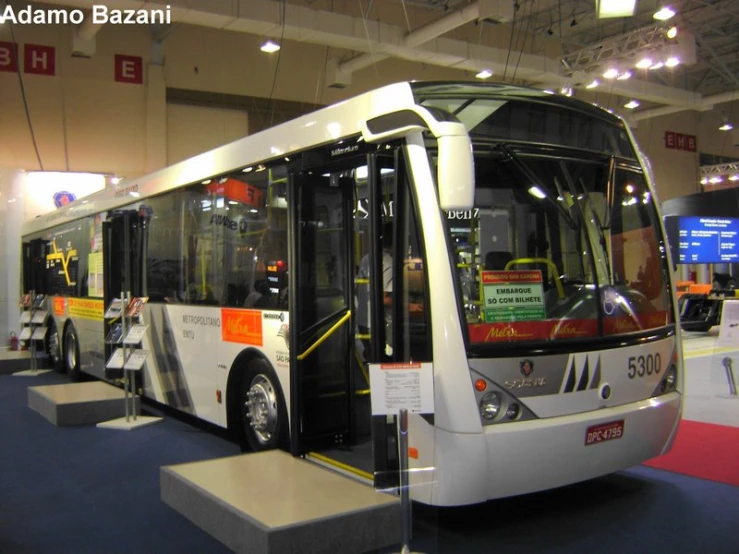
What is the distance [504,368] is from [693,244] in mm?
14848

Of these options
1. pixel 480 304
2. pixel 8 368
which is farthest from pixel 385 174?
pixel 8 368

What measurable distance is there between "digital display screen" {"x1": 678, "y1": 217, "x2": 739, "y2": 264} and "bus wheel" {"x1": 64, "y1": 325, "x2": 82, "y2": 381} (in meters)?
13.3

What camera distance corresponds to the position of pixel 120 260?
8945 mm

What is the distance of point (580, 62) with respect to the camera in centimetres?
1661

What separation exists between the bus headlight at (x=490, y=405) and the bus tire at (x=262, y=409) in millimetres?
1992

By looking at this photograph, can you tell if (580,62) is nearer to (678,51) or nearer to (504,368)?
(678,51)

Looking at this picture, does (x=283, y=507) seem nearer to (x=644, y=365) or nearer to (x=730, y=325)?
(x=644, y=365)

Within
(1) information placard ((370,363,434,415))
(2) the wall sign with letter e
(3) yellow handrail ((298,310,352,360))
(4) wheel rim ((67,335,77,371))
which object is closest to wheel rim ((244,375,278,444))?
(3) yellow handrail ((298,310,352,360))

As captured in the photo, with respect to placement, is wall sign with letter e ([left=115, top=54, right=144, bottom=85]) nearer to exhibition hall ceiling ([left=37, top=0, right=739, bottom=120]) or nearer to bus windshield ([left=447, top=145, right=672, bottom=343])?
exhibition hall ceiling ([left=37, top=0, right=739, bottom=120])

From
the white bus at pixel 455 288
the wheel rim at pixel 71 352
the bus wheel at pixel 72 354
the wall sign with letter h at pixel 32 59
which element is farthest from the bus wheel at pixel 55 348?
the white bus at pixel 455 288

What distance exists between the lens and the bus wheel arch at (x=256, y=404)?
5496 millimetres

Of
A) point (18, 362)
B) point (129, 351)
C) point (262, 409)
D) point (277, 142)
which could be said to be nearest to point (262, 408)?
point (262, 409)

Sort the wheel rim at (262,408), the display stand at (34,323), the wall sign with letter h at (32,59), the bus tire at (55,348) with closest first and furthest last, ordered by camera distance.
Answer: the wheel rim at (262,408)
the bus tire at (55,348)
the display stand at (34,323)
the wall sign with letter h at (32,59)

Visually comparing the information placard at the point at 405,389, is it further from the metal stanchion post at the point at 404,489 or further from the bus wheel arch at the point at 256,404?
the bus wheel arch at the point at 256,404
